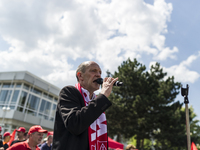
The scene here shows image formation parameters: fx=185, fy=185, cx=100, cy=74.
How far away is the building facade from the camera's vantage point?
83.4ft

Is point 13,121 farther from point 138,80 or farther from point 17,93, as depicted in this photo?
point 138,80

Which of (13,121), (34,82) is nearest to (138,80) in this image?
(34,82)

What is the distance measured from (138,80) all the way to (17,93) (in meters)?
17.4

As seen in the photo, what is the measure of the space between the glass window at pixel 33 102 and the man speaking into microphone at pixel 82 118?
2845 cm

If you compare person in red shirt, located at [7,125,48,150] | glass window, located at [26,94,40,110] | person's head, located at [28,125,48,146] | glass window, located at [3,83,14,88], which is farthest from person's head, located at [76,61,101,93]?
glass window, located at [3,83,14,88]

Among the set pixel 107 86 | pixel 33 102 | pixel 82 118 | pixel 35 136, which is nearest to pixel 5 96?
pixel 33 102

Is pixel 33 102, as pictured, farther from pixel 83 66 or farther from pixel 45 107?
pixel 83 66

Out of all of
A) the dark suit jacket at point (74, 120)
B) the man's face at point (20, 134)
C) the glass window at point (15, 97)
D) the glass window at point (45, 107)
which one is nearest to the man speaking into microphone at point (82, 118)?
the dark suit jacket at point (74, 120)

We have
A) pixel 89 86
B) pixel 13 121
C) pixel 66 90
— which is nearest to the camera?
pixel 66 90

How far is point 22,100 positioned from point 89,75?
91.2 feet

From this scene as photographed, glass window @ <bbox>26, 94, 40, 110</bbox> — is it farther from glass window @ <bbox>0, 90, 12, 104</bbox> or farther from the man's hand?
the man's hand

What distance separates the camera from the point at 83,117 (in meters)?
1.32

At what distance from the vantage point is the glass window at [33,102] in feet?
92.0

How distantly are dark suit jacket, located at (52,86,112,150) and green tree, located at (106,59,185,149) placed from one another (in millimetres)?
19260
